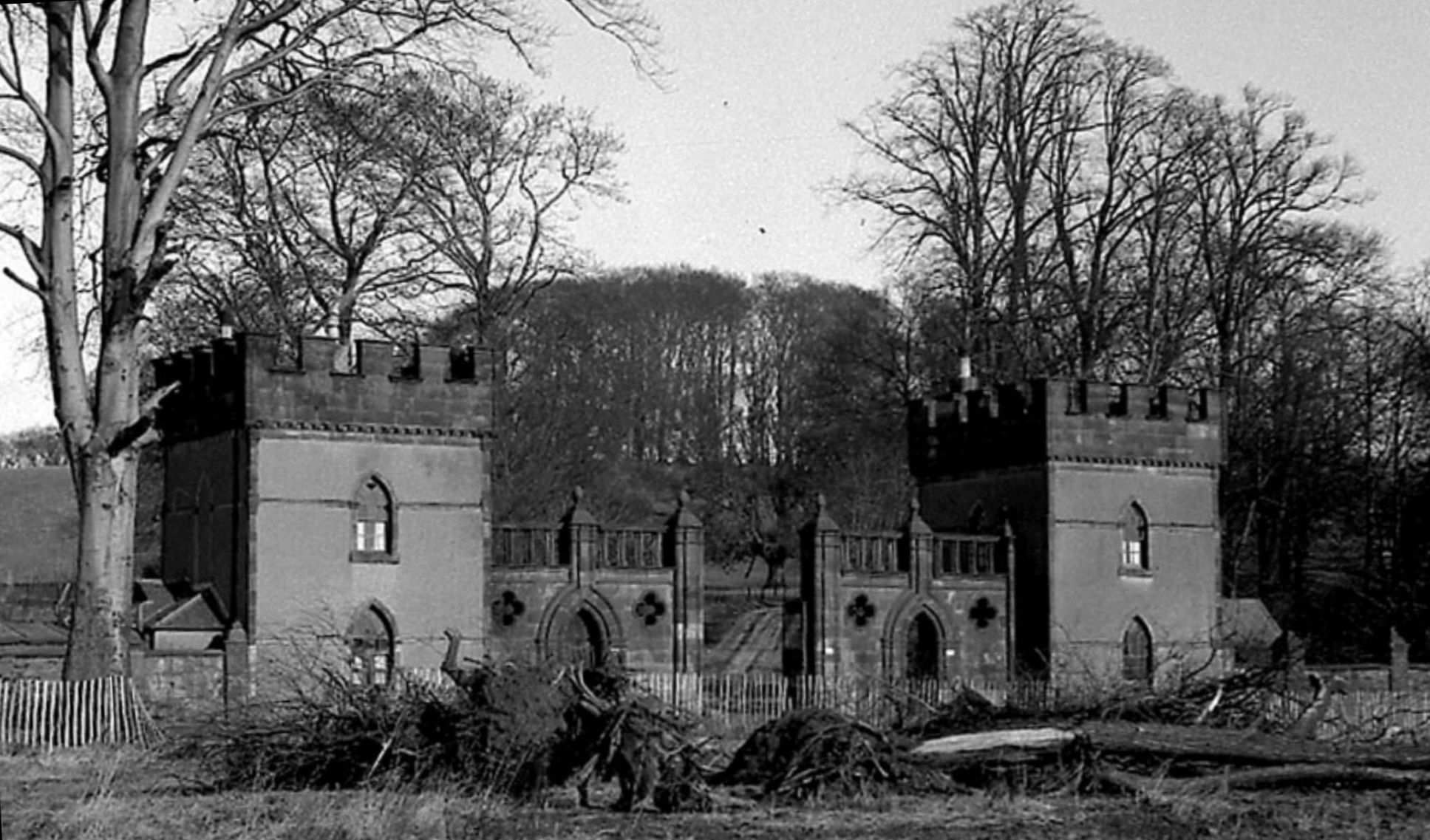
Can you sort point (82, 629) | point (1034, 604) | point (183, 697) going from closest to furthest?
point (82, 629), point (183, 697), point (1034, 604)

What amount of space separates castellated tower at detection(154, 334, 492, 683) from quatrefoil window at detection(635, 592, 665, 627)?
2.48 metres

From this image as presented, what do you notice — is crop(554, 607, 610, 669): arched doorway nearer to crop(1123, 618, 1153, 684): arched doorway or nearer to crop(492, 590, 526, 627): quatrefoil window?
crop(492, 590, 526, 627): quatrefoil window

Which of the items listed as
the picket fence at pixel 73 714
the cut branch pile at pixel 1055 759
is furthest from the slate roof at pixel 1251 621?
the cut branch pile at pixel 1055 759

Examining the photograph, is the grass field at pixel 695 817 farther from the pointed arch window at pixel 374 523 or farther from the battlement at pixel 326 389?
the pointed arch window at pixel 374 523

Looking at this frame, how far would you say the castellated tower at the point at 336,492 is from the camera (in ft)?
100

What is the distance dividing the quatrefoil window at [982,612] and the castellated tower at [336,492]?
791 cm

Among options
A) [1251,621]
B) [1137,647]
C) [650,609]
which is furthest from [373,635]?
[1251,621]

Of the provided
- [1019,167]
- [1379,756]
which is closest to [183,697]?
[1379,756]

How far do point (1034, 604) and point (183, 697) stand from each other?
13.5 meters

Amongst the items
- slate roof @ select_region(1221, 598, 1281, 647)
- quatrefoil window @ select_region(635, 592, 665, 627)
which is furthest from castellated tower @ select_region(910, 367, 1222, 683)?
slate roof @ select_region(1221, 598, 1281, 647)

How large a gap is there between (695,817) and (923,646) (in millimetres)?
19821

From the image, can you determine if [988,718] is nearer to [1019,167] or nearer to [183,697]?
[183,697]

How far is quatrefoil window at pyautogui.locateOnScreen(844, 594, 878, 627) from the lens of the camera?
33.9 m

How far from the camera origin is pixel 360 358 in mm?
31375
